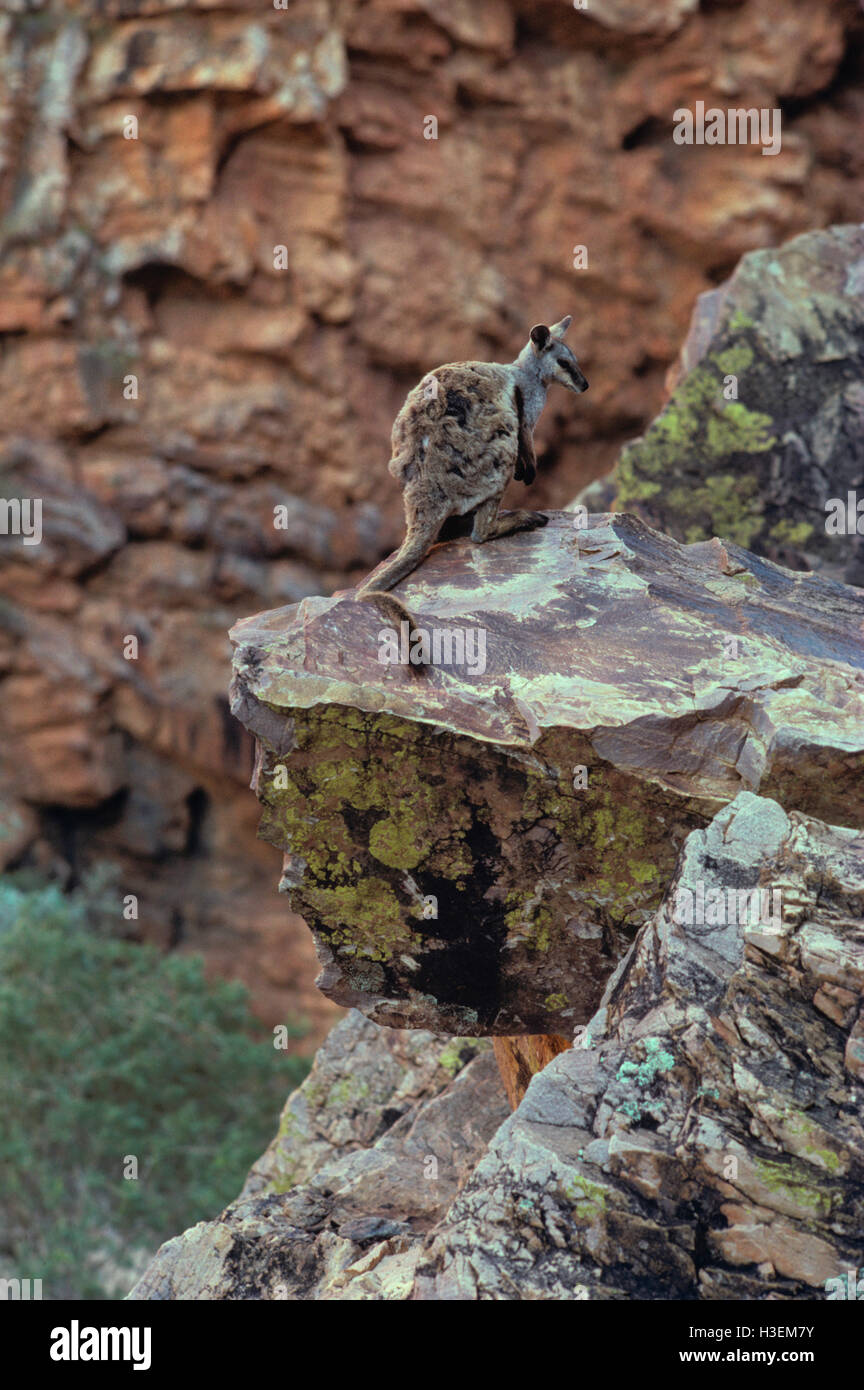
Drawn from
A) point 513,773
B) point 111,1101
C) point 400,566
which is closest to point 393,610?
point 400,566

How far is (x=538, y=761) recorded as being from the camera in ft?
15.5

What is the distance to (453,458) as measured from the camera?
562cm

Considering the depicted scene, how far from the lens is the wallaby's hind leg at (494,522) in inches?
227

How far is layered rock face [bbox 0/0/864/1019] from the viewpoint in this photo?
48.2 ft

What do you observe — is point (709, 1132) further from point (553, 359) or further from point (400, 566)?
point (553, 359)

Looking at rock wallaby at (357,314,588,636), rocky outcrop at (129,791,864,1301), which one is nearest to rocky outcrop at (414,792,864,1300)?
rocky outcrop at (129,791,864,1301)

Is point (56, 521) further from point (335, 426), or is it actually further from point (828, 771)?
point (828, 771)

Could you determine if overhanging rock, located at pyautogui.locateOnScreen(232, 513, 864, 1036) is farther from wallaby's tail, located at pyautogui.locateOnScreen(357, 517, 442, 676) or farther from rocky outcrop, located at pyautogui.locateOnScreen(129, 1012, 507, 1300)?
rocky outcrop, located at pyautogui.locateOnScreen(129, 1012, 507, 1300)

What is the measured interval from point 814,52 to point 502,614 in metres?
13.8

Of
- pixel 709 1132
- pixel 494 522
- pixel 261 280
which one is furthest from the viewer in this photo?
pixel 261 280

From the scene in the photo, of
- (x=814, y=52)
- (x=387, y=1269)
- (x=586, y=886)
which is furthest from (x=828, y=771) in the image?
(x=814, y=52)

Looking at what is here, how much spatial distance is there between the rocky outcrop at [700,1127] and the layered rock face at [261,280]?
39.4ft

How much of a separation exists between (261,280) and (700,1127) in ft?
44.9

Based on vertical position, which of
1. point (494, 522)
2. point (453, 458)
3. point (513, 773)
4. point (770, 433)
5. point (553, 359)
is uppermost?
point (553, 359)
